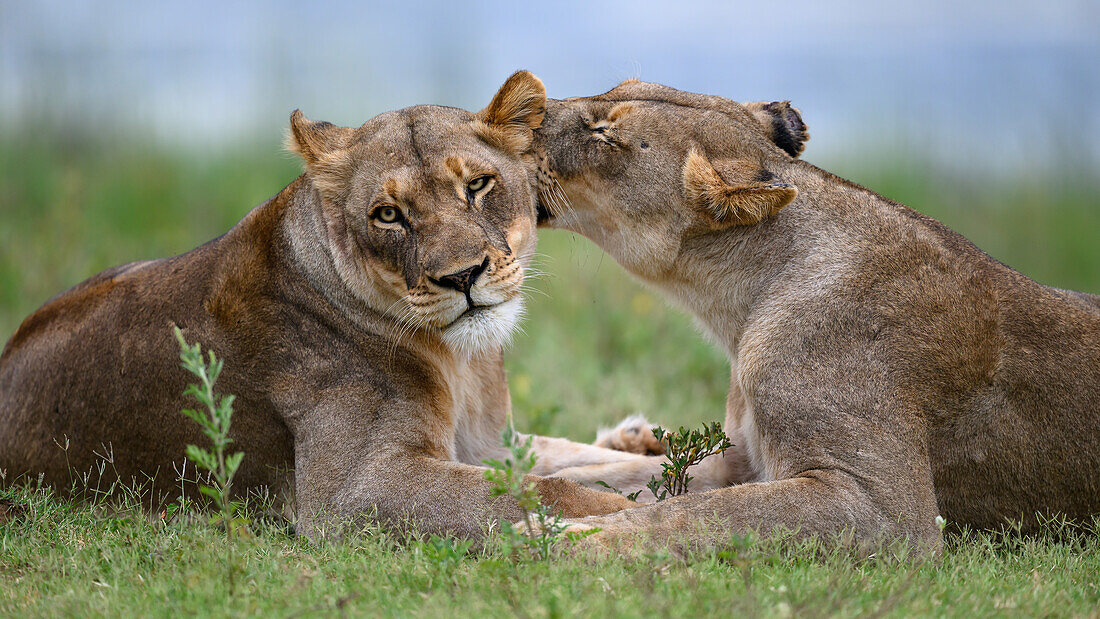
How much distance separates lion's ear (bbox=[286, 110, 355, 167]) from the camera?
4.42 m

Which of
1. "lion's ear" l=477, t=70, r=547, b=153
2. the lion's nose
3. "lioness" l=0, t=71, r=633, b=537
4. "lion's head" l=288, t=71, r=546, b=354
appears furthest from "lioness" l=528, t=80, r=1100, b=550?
the lion's nose

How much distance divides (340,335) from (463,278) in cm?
72

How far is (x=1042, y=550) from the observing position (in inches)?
155

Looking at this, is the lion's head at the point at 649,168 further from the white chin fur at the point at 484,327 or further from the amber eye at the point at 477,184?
the white chin fur at the point at 484,327

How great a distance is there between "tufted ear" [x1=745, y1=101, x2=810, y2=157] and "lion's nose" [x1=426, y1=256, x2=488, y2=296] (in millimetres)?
1535

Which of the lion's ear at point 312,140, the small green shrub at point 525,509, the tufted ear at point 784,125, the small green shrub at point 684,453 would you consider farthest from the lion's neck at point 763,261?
the lion's ear at point 312,140

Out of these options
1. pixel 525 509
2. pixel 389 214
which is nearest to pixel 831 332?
pixel 525 509

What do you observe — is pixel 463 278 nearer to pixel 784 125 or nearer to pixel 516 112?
pixel 516 112

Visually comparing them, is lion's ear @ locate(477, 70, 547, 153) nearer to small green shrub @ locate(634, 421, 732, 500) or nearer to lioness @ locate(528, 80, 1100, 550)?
lioness @ locate(528, 80, 1100, 550)

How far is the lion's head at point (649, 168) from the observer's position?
4465mm

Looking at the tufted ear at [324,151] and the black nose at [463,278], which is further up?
the tufted ear at [324,151]

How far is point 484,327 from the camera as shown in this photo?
4.10 meters

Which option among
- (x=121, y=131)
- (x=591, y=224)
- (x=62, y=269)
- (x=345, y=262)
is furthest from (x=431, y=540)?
(x=121, y=131)

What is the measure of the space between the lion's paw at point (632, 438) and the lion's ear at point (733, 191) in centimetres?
154
